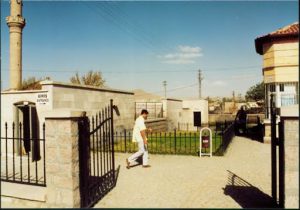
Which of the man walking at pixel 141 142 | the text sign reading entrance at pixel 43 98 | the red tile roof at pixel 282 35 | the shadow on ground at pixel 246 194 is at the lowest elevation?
the shadow on ground at pixel 246 194

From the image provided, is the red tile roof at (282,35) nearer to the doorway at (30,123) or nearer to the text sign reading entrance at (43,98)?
the text sign reading entrance at (43,98)

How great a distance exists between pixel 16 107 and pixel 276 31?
12168mm

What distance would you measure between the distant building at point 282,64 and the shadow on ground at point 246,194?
7.38 metres

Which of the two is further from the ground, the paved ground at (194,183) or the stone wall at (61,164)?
the stone wall at (61,164)

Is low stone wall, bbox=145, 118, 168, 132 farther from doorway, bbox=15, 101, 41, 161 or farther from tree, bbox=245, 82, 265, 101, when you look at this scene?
tree, bbox=245, 82, 265, 101

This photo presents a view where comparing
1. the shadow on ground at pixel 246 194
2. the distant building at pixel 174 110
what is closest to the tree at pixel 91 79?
the distant building at pixel 174 110

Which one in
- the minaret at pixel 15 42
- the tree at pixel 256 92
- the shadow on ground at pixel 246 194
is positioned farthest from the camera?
the tree at pixel 256 92

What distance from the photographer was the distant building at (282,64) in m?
13.9

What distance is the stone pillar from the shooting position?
529 cm

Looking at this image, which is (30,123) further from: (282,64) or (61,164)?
(282,64)

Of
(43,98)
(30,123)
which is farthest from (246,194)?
(30,123)

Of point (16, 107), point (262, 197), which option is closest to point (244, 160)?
point (262, 197)

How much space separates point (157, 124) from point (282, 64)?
11.0 m

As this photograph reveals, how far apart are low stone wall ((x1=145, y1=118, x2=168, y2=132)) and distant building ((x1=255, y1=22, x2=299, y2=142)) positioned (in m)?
8.51
